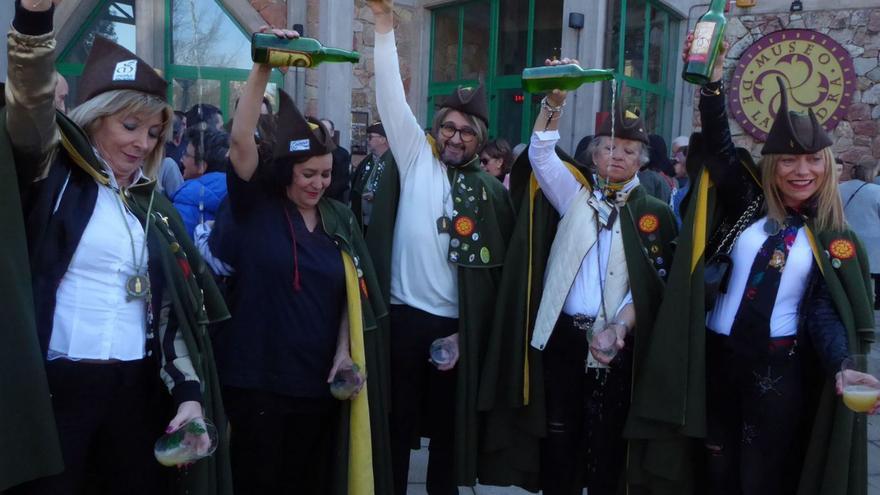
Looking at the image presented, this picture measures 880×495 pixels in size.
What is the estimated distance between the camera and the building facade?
8609mm

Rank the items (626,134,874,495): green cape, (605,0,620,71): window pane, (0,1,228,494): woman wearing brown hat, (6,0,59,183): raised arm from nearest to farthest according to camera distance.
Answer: (6,0,59,183): raised arm < (0,1,228,494): woman wearing brown hat < (626,134,874,495): green cape < (605,0,620,71): window pane

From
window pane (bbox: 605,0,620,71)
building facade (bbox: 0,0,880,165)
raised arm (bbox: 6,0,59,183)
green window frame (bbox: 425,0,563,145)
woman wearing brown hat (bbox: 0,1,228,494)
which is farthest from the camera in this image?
green window frame (bbox: 425,0,563,145)

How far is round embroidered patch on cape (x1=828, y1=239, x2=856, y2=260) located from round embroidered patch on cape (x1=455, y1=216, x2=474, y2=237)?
4.72 ft

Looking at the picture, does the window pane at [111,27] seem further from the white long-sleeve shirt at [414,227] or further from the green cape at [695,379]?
the green cape at [695,379]

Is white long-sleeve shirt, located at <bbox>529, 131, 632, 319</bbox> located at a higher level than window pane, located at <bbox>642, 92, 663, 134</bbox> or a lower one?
lower

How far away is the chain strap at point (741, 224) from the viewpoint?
9.89 ft

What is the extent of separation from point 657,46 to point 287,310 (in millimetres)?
9400

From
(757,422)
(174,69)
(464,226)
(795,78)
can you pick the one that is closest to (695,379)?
(757,422)

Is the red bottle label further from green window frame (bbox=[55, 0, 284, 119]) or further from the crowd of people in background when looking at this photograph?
green window frame (bbox=[55, 0, 284, 119])

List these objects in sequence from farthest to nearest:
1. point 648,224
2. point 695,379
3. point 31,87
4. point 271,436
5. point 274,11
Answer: point 274,11 → point 648,224 → point 695,379 → point 271,436 → point 31,87

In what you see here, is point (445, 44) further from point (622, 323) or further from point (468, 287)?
point (622, 323)

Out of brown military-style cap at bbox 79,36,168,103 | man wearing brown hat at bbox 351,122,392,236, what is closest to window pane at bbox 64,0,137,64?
man wearing brown hat at bbox 351,122,392,236

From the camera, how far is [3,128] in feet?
6.27

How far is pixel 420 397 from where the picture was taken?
3.40 meters
